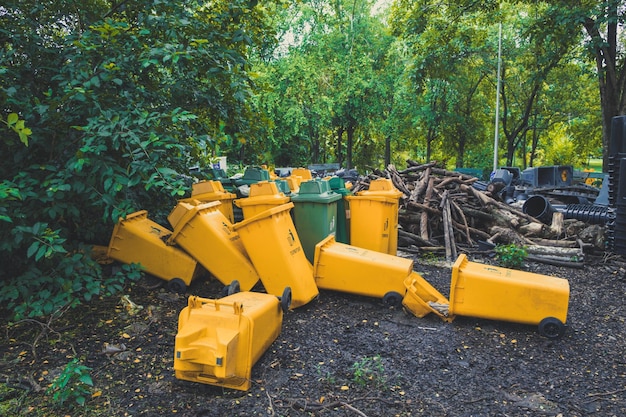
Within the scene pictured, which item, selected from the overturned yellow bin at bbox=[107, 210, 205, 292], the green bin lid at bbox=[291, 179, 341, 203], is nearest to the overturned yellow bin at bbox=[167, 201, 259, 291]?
the overturned yellow bin at bbox=[107, 210, 205, 292]

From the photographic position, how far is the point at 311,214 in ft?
17.7

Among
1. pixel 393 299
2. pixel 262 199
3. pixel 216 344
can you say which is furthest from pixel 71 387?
pixel 393 299

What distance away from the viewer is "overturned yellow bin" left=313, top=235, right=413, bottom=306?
15.4ft

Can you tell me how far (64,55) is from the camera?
4.37 meters

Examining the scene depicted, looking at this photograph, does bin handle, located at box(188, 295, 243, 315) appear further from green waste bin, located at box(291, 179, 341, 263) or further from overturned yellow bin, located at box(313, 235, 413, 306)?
green waste bin, located at box(291, 179, 341, 263)

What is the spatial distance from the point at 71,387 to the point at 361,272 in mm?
2801

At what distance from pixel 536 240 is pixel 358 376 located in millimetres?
5877

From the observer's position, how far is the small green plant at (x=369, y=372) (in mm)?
3305

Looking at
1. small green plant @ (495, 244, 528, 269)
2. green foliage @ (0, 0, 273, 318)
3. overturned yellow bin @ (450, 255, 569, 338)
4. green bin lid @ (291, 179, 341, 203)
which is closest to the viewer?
green foliage @ (0, 0, 273, 318)

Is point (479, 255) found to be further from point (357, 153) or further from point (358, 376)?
point (357, 153)

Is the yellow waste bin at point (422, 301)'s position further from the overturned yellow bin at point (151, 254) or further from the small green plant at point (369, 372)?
the overturned yellow bin at point (151, 254)

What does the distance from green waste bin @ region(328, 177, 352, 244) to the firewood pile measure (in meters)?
1.83

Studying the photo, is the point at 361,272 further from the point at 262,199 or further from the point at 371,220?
the point at 371,220

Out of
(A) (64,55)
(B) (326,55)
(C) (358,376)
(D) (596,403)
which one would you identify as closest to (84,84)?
(A) (64,55)
